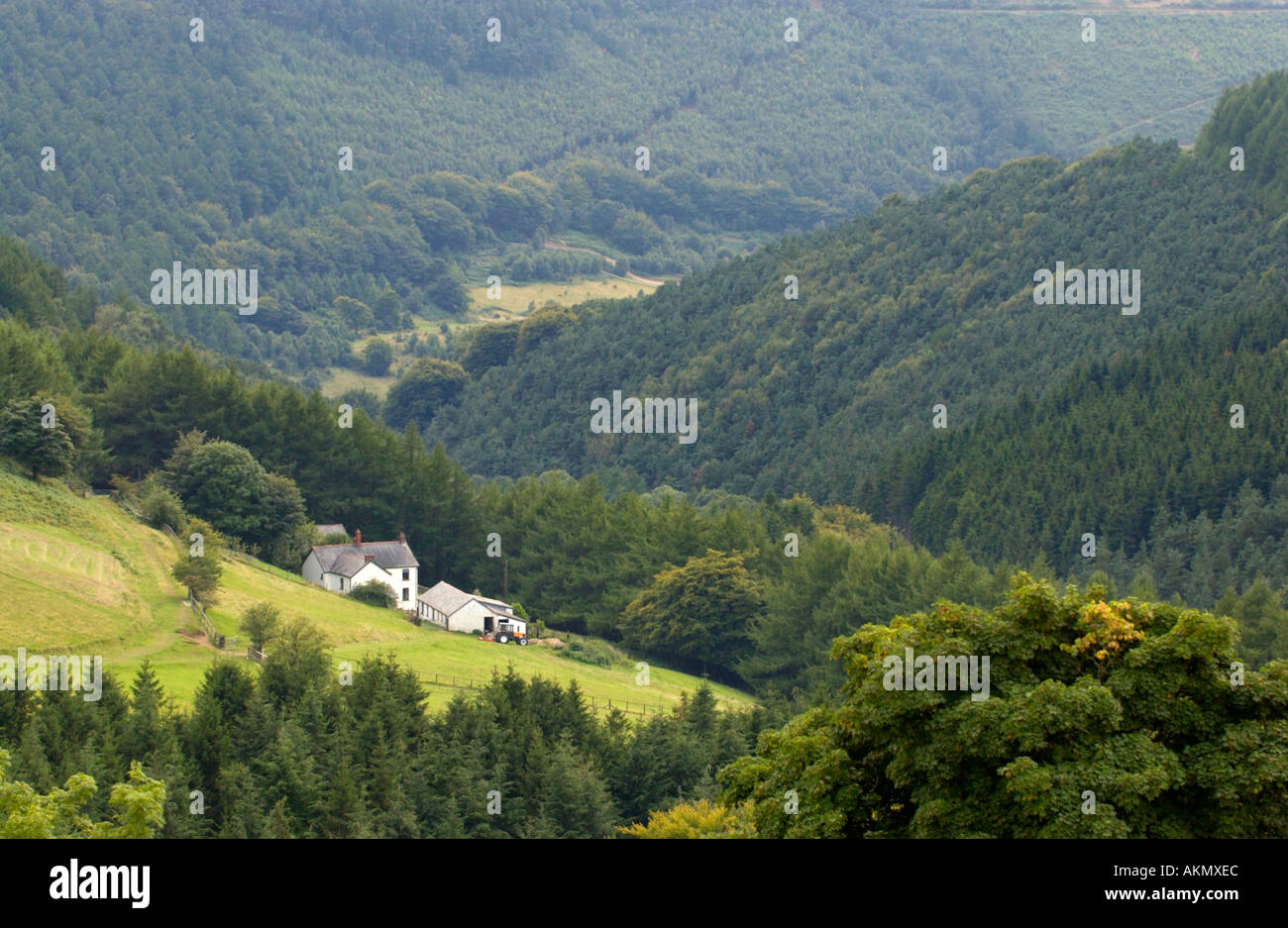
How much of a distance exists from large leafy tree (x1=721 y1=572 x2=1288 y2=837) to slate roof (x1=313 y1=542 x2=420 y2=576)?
2663 inches

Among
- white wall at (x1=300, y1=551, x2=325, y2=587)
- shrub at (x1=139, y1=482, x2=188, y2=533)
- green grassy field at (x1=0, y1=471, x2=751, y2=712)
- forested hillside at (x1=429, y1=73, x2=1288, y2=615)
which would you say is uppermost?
forested hillside at (x1=429, y1=73, x2=1288, y2=615)

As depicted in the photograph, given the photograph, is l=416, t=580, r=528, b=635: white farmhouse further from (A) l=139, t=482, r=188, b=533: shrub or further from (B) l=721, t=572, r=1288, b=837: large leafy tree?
(B) l=721, t=572, r=1288, b=837: large leafy tree

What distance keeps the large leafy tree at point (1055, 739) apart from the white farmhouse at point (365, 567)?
67.0 meters

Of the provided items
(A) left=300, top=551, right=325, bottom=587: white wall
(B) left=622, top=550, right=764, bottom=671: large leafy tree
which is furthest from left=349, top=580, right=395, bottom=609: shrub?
(B) left=622, top=550, right=764, bottom=671: large leafy tree

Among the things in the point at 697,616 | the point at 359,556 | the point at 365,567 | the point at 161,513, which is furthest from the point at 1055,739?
the point at 697,616

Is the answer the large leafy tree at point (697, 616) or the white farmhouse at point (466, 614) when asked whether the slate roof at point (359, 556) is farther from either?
the large leafy tree at point (697, 616)

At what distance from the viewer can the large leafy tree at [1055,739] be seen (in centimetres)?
2522

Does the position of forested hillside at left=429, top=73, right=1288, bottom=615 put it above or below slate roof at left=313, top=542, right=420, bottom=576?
above

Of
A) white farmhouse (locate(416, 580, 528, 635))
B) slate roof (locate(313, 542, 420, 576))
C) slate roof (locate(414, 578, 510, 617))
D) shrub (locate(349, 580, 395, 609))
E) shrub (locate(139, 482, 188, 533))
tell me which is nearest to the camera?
shrub (locate(139, 482, 188, 533))

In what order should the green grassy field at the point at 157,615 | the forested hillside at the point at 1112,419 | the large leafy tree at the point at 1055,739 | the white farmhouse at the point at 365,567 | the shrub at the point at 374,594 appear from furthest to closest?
the forested hillside at the point at 1112,419 → the white farmhouse at the point at 365,567 → the shrub at the point at 374,594 → the green grassy field at the point at 157,615 → the large leafy tree at the point at 1055,739

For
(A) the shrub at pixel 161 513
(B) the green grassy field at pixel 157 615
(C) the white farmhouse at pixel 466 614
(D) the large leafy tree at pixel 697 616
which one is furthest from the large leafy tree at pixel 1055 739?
(D) the large leafy tree at pixel 697 616

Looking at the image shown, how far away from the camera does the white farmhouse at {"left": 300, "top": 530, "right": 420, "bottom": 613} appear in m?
94.2

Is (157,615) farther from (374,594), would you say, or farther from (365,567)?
(365,567)
